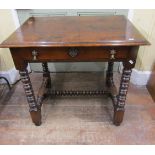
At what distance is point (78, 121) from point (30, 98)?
0.43 m

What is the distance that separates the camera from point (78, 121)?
1.38 m

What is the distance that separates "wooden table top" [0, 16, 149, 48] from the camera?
0.92 m

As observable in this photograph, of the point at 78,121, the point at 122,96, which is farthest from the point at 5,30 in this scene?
the point at 122,96

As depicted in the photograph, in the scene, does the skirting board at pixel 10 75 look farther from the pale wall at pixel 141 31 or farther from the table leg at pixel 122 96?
the table leg at pixel 122 96

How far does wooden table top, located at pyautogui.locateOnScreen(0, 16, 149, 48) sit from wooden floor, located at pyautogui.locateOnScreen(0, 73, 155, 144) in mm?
689

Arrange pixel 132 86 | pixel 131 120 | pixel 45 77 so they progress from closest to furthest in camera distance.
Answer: pixel 131 120
pixel 45 77
pixel 132 86

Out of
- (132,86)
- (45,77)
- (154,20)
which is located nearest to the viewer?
(154,20)

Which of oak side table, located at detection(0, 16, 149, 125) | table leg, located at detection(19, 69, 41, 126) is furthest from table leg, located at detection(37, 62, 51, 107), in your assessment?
oak side table, located at detection(0, 16, 149, 125)

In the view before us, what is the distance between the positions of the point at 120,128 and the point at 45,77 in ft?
2.62

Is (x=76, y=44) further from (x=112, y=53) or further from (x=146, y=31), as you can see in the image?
(x=146, y=31)

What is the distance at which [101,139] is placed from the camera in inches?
48.6

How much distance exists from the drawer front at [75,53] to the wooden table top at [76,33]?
0.15 ft
